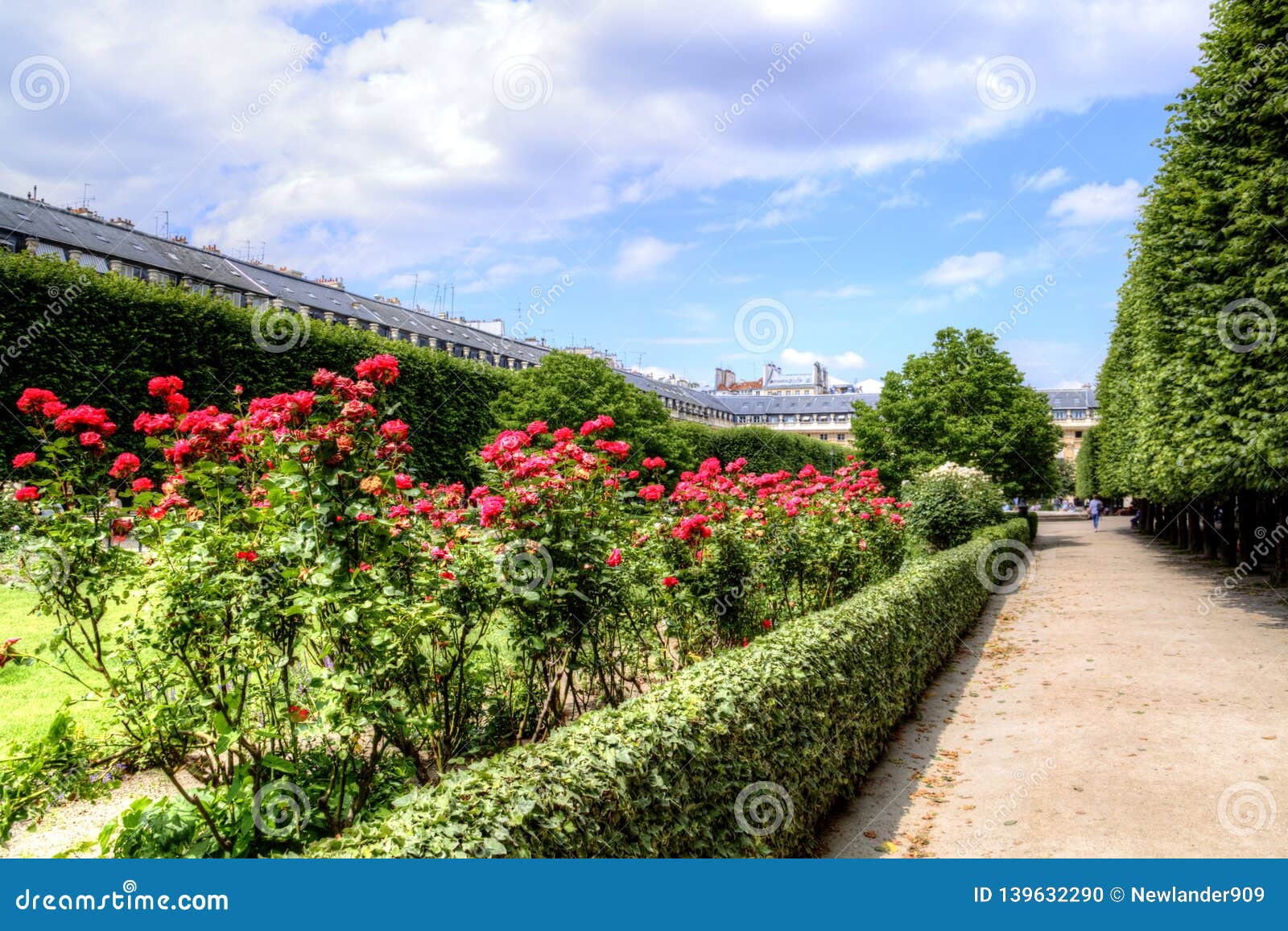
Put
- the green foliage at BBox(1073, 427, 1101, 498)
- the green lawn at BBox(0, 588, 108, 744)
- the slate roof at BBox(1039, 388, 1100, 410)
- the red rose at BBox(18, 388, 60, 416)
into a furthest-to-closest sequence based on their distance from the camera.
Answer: the slate roof at BBox(1039, 388, 1100, 410) → the green foliage at BBox(1073, 427, 1101, 498) → the green lawn at BBox(0, 588, 108, 744) → the red rose at BBox(18, 388, 60, 416)

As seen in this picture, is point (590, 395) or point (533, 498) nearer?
point (533, 498)

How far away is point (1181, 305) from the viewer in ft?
51.7

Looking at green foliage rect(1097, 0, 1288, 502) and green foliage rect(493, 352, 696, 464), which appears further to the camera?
green foliage rect(493, 352, 696, 464)

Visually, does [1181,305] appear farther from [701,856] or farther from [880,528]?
[701,856]

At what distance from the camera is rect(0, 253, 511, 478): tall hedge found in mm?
19438

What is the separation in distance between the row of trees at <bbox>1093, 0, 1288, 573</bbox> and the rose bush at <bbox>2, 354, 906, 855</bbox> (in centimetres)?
1193

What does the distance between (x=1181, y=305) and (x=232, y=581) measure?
55.2ft

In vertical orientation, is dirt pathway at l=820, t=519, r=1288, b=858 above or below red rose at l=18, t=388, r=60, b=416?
below

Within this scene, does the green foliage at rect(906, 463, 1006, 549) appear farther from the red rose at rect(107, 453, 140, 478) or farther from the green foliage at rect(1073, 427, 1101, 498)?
the green foliage at rect(1073, 427, 1101, 498)

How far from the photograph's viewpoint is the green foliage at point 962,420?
38312 mm

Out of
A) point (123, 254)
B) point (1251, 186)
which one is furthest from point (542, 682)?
point (123, 254)

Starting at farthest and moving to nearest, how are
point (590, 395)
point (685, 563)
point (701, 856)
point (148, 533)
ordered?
1. point (590, 395)
2. point (685, 563)
3. point (148, 533)
4. point (701, 856)

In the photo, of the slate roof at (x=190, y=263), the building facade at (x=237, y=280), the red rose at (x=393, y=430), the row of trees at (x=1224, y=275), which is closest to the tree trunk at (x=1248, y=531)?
the row of trees at (x=1224, y=275)

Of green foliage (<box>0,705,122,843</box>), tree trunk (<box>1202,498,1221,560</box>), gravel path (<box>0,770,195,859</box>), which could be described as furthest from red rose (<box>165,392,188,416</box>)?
tree trunk (<box>1202,498,1221,560</box>)
